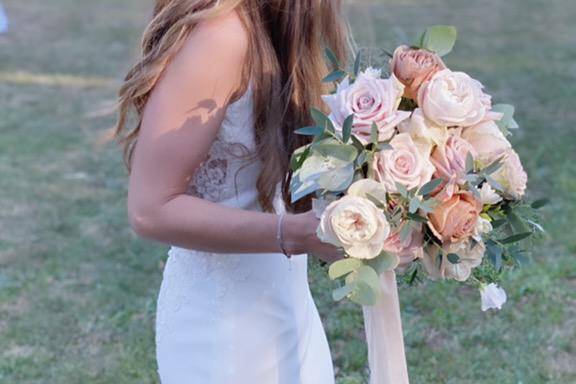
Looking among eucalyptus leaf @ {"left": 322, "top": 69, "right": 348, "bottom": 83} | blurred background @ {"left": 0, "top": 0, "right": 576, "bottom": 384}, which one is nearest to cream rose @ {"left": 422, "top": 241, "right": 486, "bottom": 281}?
eucalyptus leaf @ {"left": 322, "top": 69, "right": 348, "bottom": 83}

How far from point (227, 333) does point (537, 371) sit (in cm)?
247

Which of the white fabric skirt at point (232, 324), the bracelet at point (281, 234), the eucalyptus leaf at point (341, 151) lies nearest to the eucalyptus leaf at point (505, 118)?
the eucalyptus leaf at point (341, 151)

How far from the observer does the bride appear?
196 cm

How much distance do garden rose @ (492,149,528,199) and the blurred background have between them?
607 mm

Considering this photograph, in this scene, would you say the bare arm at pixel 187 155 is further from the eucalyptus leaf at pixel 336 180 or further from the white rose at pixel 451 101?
the white rose at pixel 451 101

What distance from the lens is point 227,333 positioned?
2248 mm

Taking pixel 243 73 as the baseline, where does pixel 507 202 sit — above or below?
below

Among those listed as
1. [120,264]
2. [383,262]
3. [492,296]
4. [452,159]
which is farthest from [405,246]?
[120,264]

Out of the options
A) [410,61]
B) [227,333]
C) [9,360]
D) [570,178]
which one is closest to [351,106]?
[410,61]

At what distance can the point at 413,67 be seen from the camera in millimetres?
1914

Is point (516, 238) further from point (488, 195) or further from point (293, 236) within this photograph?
point (293, 236)

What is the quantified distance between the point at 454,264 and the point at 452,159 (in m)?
0.21

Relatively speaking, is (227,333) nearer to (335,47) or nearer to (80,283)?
(335,47)

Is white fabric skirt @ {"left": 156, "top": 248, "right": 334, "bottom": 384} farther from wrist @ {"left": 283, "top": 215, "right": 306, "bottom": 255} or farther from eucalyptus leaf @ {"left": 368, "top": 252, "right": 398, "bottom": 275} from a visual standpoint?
eucalyptus leaf @ {"left": 368, "top": 252, "right": 398, "bottom": 275}
